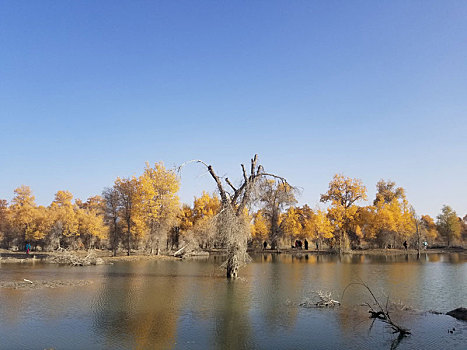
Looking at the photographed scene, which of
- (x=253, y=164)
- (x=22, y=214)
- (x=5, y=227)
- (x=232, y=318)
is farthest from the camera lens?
(x=5, y=227)

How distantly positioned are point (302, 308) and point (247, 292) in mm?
4988

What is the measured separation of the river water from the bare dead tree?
2.46 m

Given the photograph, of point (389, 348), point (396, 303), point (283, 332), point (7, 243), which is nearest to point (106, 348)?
point (283, 332)

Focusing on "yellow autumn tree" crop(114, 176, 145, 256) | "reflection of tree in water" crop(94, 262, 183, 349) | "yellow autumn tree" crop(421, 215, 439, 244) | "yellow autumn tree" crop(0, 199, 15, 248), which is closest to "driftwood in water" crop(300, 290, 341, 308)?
"reflection of tree in water" crop(94, 262, 183, 349)

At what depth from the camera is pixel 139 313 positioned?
15836mm

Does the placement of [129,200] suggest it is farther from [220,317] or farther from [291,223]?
[220,317]

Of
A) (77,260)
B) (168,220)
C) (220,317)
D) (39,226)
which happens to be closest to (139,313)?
(220,317)

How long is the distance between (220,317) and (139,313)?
11.7 ft

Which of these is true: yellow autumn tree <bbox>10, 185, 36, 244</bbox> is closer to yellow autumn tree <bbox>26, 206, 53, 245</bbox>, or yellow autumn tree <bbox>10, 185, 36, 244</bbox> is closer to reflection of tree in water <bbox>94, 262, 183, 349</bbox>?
yellow autumn tree <bbox>26, 206, 53, 245</bbox>

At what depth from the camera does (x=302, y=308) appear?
16969 millimetres

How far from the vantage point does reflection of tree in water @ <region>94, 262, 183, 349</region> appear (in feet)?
40.1

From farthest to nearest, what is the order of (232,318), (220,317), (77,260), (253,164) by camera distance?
(77,260) < (253,164) < (220,317) < (232,318)

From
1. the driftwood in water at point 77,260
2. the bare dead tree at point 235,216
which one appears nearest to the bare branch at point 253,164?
the bare dead tree at point 235,216

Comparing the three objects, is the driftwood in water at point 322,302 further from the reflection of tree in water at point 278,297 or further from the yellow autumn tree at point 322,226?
the yellow autumn tree at point 322,226
